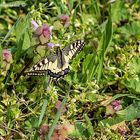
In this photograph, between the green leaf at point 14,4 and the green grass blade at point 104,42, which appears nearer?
the green grass blade at point 104,42

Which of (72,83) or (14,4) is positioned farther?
(14,4)

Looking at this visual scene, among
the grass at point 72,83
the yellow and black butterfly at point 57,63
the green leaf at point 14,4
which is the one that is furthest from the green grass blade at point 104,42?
the green leaf at point 14,4

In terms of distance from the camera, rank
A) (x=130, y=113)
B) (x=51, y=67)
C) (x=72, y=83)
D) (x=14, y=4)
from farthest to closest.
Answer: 1. (x=14, y=4)
2. (x=72, y=83)
3. (x=130, y=113)
4. (x=51, y=67)

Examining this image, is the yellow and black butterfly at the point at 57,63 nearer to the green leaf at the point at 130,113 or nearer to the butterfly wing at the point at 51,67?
the butterfly wing at the point at 51,67

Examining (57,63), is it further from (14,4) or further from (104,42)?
(14,4)

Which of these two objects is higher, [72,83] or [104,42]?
[104,42]

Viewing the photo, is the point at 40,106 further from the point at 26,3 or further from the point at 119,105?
the point at 26,3

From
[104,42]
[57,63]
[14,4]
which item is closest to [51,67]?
[57,63]
